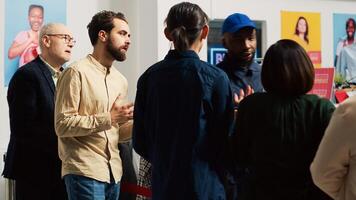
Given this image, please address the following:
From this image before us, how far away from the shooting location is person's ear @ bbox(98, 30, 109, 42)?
211cm

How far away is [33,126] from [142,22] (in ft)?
5.52

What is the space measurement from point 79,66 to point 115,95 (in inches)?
8.5

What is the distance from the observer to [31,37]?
3.34m

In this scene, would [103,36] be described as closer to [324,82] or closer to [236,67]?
[236,67]

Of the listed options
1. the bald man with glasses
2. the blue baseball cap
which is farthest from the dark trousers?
the blue baseball cap

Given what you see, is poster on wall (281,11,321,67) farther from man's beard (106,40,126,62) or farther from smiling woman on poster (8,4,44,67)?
man's beard (106,40,126,62)

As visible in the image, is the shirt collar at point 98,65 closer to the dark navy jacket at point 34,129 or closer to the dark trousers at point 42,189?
the dark navy jacket at point 34,129

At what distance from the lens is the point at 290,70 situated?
4.69 ft

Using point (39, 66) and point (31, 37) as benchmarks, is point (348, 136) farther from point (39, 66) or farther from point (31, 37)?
point (31, 37)

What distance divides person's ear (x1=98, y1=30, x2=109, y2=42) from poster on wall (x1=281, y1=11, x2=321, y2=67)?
8.14 feet

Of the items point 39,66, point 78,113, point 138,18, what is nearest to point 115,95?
point 78,113

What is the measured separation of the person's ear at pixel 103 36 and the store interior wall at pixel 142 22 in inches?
56.1

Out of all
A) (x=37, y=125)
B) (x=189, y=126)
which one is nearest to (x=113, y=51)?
(x=37, y=125)

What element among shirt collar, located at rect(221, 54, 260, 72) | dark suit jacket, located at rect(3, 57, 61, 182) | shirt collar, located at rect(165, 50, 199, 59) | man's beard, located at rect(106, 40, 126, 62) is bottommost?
dark suit jacket, located at rect(3, 57, 61, 182)
